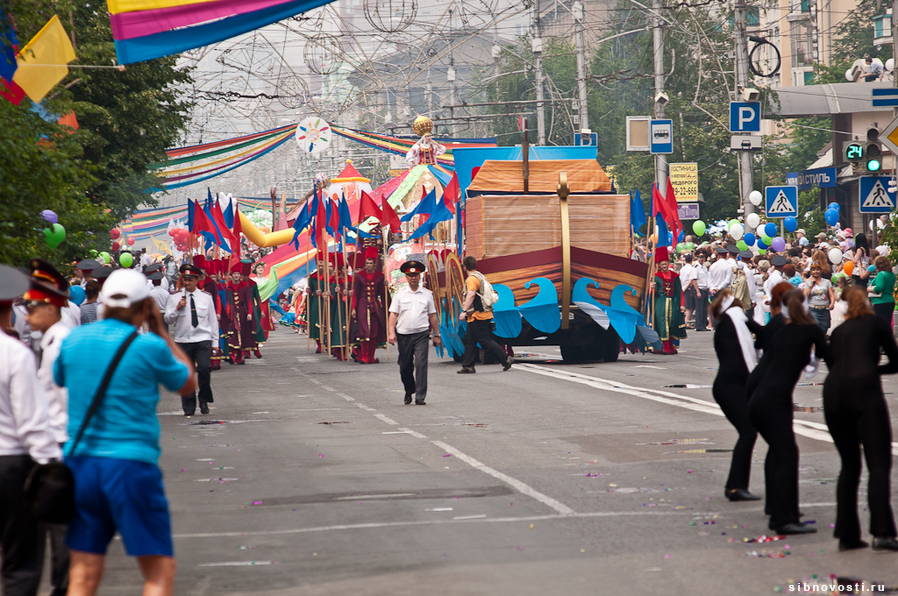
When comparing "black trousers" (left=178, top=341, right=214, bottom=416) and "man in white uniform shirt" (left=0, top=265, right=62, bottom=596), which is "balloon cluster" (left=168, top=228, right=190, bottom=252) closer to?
"black trousers" (left=178, top=341, right=214, bottom=416)

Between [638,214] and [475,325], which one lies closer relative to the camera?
[475,325]

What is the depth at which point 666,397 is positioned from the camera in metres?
15.4

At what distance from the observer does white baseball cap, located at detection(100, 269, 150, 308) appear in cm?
524

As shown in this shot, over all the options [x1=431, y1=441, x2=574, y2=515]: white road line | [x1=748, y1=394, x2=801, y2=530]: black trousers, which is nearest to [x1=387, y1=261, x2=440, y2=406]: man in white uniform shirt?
[x1=431, y1=441, x2=574, y2=515]: white road line

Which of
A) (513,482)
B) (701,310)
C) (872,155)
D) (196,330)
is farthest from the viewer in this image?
(701,310)

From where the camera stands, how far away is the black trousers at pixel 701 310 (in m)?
31.3

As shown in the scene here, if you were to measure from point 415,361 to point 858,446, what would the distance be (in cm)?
903

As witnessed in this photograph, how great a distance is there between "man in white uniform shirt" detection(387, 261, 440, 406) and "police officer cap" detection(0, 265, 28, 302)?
32.4 ft

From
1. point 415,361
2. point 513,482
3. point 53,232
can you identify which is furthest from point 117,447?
point 53,232

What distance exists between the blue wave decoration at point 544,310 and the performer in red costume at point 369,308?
4192 mm

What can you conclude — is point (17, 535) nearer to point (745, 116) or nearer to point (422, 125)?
point (745, 116)

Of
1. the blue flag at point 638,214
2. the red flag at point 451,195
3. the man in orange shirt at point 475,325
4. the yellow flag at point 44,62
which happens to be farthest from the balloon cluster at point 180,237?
the yellow flag at point 44,62

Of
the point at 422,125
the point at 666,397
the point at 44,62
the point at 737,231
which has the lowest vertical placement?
the point at 666,397

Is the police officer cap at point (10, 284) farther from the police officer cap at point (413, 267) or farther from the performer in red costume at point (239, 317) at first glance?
the performer in red costume at point (239, 317)
